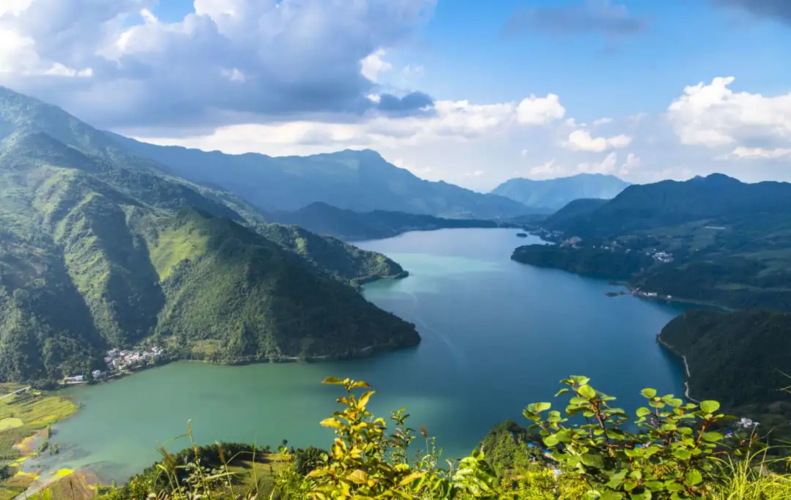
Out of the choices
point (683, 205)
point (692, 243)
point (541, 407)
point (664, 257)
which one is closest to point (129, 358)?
point (541, 407)

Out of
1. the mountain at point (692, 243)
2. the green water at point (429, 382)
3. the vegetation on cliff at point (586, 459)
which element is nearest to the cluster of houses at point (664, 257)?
the mountain at point (692, 243)

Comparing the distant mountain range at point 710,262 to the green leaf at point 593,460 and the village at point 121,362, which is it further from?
the village at point 121,362

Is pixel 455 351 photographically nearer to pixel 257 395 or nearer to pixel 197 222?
pixel 257 395

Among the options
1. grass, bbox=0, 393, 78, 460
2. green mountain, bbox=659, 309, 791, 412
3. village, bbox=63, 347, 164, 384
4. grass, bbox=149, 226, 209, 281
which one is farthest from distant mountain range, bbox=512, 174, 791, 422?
grass, bbox=149, 226, 209, 281

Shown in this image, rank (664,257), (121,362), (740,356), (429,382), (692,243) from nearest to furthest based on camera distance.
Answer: (740,356)
(429,382)
(121,362)
(664,257)
(692,243)

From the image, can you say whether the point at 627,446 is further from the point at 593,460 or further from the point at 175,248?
the point at 175,248

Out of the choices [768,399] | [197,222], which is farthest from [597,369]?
[197,222]
